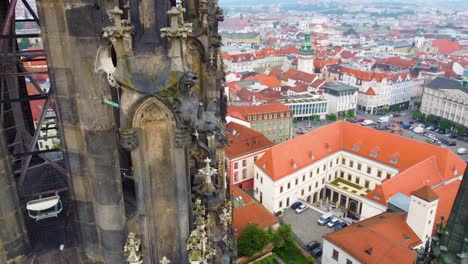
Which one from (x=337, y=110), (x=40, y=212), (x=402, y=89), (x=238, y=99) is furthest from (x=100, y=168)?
(x=402, y=89)

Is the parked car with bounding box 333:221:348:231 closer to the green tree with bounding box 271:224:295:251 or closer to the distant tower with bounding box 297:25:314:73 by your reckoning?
the green tree with bounding box 271:224:295:251

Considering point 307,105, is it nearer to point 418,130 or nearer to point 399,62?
point 418,130

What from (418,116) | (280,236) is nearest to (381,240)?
(280,236)

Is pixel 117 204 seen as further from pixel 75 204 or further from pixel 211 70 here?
pixel 211 70

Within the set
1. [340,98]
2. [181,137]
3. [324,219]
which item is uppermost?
[181,137]

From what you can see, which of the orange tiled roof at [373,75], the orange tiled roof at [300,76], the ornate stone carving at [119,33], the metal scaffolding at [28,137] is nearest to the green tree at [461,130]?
the orange tiled roof at [373,75]
